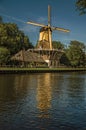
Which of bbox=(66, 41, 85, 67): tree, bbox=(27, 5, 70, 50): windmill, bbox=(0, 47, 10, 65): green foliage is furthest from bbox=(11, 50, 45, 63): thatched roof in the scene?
bbox=(66, 41, 85, 67): tree

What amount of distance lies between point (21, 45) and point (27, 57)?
18.0m

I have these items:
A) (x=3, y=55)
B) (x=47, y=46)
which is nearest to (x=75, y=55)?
(x=47, y=46)

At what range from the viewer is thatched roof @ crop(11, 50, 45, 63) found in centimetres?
10084

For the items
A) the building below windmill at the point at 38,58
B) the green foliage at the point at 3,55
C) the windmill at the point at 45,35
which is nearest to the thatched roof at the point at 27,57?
the building below windmill at the point at 38,58

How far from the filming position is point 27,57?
338ft

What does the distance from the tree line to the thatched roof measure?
8.70ft

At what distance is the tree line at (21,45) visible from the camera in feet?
318

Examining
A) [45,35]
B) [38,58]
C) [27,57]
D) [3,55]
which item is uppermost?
[45,35]

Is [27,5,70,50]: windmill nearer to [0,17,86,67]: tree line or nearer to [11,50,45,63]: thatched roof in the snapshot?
[11,50,45,63]: thatched roof

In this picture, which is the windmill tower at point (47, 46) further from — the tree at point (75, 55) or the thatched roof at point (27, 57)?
the tree at point (75, 55)

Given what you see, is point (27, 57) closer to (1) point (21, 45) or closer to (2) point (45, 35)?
(2) point (45, 35)

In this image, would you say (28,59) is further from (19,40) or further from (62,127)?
(62,127)

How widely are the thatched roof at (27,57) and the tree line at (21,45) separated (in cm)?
Result: 265

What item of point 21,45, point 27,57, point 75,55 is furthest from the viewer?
point 75,55
